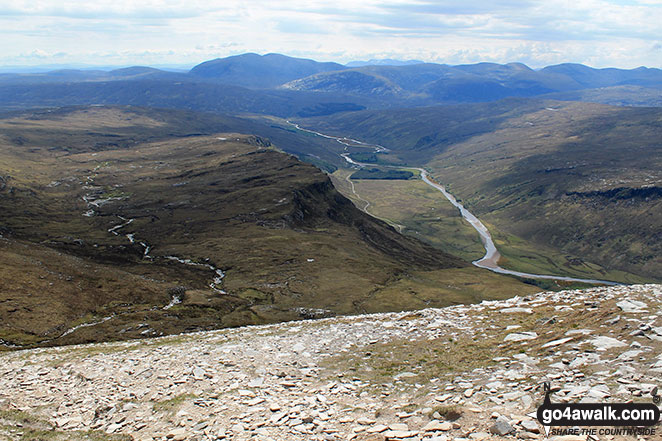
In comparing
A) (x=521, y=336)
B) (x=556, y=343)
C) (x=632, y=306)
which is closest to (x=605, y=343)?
(x=556, y=343)

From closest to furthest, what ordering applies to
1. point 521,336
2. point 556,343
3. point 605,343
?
point 605,343
point 556,343
point 521,336

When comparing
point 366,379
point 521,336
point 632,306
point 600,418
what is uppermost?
point 600,418

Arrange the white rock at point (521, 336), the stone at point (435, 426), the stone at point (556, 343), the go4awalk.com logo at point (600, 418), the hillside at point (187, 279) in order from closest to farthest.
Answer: the go4awalk.com logo at point (600, 418)
the stone at point (435, 426)
the stone at point (556, 343)
the white rock at point (521, 336)
the hillside at point (187, 279)

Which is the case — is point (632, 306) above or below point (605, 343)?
above

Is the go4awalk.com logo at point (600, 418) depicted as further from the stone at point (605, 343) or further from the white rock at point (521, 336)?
the white rock at point (521, 336)

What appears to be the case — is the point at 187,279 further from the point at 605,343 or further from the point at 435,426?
the point at 435,426

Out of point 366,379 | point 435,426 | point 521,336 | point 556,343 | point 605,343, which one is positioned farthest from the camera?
point 521,336

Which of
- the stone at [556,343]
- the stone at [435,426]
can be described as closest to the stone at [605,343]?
the stone at [556,343]
